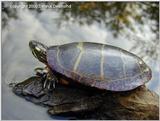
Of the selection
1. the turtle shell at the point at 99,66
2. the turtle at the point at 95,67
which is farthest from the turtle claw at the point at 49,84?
the turtle shell at the point at 99,66

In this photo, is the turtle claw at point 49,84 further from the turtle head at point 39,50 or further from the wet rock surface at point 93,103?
the turtle head at point 39,50

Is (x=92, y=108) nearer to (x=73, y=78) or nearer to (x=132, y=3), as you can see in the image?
(x=73, y=78)

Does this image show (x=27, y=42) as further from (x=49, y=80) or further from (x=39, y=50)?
Result: (x=49, y=80)

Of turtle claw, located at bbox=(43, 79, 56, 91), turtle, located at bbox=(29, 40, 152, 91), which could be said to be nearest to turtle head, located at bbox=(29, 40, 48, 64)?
turtle, located at bbox=(29, 40, 152, 91)

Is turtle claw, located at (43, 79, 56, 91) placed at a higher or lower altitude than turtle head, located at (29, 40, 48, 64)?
lower

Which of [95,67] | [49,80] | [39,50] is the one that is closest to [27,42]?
[39,50]

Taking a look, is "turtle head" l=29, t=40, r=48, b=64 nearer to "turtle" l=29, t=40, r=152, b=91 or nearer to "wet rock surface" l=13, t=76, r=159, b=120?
"turtle" l=29, t=40, r=152, b=91
